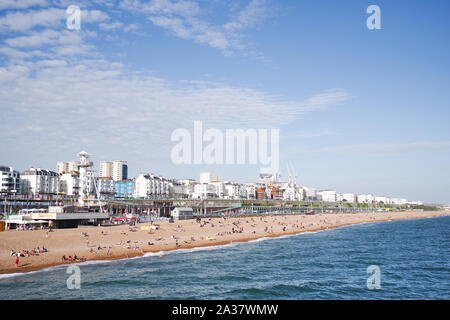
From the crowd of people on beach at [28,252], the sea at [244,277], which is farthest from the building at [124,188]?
the crowd of people on beach at [28,252]

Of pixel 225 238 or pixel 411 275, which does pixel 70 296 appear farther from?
pixel 225 238

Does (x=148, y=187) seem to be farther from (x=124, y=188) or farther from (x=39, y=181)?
(x=39, y=181)

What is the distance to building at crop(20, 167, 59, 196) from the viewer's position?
128 meters

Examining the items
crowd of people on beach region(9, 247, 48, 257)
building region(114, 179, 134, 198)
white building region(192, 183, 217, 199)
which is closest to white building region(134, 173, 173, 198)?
building region(114, 179, 134, 198)

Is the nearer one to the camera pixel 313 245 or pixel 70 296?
→ pixel 70 296

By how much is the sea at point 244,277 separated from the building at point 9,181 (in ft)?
315

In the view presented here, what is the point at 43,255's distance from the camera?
34500mm

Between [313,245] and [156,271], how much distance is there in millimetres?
30170

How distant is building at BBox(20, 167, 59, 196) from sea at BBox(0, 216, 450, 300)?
106739mm

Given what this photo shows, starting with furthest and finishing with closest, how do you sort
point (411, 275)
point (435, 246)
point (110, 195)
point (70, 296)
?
1. point (110, 195)
2. point (435, 246)
3. point (411, 275)
4. point (70, 296)

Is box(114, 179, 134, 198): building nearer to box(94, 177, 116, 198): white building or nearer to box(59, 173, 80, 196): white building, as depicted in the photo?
box(94, 177, 116, 198): white building

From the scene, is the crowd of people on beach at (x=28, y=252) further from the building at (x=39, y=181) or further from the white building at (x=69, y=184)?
the white building at (x=69, y=184)
